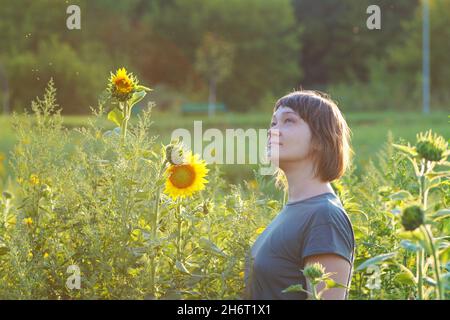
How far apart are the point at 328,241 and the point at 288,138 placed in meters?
0.28

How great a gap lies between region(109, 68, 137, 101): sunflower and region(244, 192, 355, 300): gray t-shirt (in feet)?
1.79

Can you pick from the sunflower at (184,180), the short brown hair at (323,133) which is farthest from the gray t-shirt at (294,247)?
the sunflower at (184,180)

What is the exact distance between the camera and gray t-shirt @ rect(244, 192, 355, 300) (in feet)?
5.54

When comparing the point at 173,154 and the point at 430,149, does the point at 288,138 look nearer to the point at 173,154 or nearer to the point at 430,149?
the point at 173,154

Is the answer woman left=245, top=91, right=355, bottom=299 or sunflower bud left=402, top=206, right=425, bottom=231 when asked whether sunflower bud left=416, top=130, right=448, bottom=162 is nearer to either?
sunflower bud left=402, top=206, right=425, bottom=231

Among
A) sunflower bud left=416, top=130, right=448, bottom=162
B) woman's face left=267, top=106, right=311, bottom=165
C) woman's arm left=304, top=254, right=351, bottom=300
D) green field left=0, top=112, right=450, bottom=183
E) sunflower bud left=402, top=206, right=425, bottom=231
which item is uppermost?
green field left=0, top=112, right=450, bottom=183

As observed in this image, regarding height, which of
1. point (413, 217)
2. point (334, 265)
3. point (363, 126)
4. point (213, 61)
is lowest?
point (334, 265)

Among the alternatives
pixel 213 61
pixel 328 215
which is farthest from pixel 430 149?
pixel 213 61

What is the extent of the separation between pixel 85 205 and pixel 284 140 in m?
0.51

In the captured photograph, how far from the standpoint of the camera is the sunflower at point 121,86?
6.63 ft

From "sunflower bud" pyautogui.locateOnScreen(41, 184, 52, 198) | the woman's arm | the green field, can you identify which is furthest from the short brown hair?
the green field

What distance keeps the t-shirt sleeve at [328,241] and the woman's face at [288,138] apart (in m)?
0.19

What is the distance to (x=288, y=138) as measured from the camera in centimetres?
183
